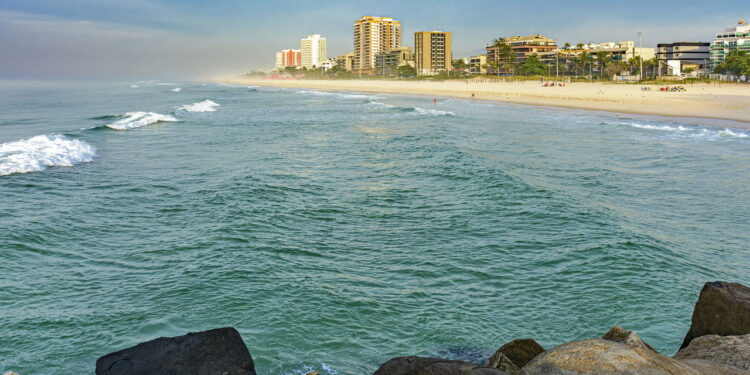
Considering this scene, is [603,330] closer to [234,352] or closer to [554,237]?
[554,237]

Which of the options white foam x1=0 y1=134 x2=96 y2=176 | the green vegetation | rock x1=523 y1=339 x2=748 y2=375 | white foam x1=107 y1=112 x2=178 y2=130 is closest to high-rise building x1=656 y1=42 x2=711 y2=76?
the green vegetation

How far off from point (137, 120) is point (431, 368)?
4370 cm

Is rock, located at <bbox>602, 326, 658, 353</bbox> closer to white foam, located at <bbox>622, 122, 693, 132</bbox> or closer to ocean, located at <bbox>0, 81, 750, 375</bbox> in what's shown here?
ocean, located at <bbox>0, 81, 750, 375</bbox>

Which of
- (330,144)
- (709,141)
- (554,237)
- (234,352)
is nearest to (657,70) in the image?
(709,141)

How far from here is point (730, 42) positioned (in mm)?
138250

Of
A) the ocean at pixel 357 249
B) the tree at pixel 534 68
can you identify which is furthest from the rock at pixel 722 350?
the tree at pixel 534 68

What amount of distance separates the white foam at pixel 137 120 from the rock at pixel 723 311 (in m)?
38.4

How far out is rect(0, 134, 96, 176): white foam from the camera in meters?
21.7

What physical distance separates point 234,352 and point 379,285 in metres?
5.11

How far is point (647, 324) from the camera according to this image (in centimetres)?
846

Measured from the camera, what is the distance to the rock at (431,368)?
427 cm

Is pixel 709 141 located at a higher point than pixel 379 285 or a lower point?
higher

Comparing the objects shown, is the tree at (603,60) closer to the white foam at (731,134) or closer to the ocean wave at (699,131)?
the ocean wave at (699,131)

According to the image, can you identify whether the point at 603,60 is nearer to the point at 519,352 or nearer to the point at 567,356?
the point at 519,352
